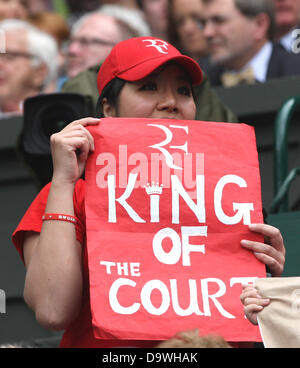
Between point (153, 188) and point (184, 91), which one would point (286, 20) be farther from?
point (153, 188)

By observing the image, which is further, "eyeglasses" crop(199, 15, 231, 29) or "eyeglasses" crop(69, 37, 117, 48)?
"eyeglasses" crop(69, 37, 117, 48)

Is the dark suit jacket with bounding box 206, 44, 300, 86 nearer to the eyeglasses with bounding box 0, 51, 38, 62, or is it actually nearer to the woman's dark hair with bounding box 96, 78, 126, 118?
the eyeglasses with bounding box 0, 51, 38, 62

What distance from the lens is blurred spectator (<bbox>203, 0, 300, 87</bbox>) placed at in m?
5.18

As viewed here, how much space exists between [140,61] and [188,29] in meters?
2.82

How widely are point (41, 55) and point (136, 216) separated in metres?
3.49

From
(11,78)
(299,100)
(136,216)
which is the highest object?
(136,216)

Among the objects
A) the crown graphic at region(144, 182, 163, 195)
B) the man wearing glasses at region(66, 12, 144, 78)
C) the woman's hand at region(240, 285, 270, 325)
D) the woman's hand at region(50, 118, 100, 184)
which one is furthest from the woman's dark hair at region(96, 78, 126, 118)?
the man wearing glasses at region(66, 12, 144, 78)

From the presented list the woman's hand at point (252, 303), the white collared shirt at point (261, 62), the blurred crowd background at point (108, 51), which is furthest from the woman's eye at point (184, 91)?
the white collared shirt at point (261, 62)

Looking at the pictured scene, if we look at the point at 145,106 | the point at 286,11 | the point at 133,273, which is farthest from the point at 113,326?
the point at 286,11

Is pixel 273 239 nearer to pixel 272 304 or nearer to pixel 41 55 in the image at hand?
pixel 272 304

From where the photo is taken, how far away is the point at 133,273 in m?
2.44

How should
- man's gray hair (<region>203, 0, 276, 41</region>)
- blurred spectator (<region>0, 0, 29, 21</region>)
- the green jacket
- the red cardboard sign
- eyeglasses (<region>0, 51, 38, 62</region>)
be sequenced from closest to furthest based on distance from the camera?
the red cardboard sign < the green jacket < man's gray hair (<region>203, 0, 276, 41</region>) < eyeglasses (<region>0, 51, 38, 62</region>) < blurred spectator (<region>0, 0, 29, 21</region>)

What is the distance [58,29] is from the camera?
19.8 feet

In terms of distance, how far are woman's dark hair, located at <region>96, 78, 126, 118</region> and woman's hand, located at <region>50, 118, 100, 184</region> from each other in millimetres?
302
